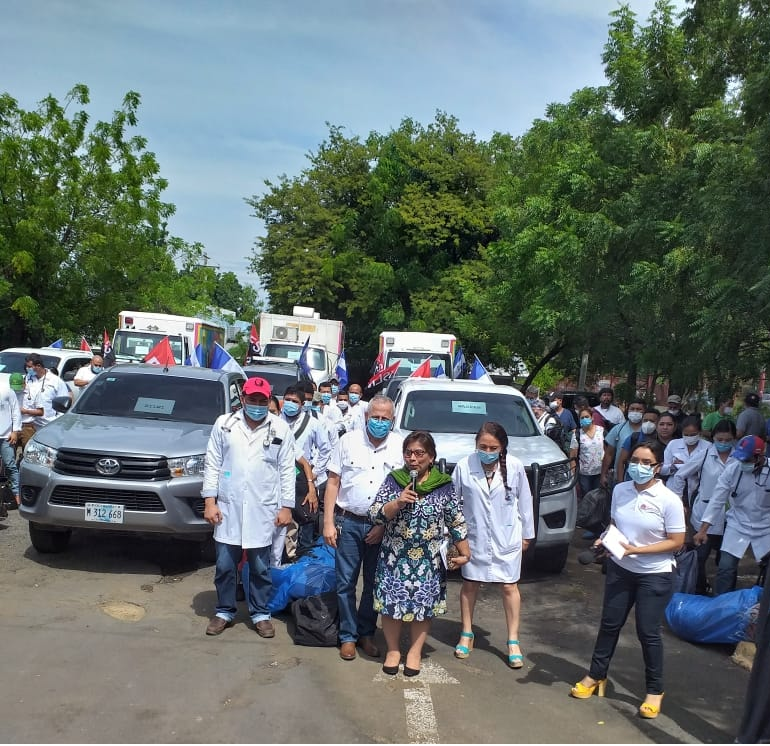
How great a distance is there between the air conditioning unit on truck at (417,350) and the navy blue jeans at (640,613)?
60.4 ft

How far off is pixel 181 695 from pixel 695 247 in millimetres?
9330

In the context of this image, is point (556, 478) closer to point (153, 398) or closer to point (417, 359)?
point (153, 398)

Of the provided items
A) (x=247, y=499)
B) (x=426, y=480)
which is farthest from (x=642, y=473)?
(x=247, y=499)

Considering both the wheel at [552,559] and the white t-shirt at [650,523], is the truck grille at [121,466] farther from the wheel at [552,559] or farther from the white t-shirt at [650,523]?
the white t-shirt at [650,523]

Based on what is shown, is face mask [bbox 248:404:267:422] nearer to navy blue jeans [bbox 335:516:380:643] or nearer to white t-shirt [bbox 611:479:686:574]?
navy blue jeans [bbox 335:516:380:643]

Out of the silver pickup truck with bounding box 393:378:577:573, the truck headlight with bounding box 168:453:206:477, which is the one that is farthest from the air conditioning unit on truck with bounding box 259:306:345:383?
the truck headlight with bounding box 168:453:206:477

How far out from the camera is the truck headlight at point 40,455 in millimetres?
7617

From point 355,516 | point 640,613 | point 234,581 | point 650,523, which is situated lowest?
point 234,581

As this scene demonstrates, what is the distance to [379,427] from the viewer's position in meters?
5.90

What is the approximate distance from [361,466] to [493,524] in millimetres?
1001

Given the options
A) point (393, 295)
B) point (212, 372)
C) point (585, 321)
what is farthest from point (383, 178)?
point (212, 372)

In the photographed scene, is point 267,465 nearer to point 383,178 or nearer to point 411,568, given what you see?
point 411,568

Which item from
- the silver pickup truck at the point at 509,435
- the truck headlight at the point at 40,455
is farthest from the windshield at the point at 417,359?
the truck headlight at the point at 40,455

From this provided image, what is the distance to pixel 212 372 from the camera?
31.5ft
